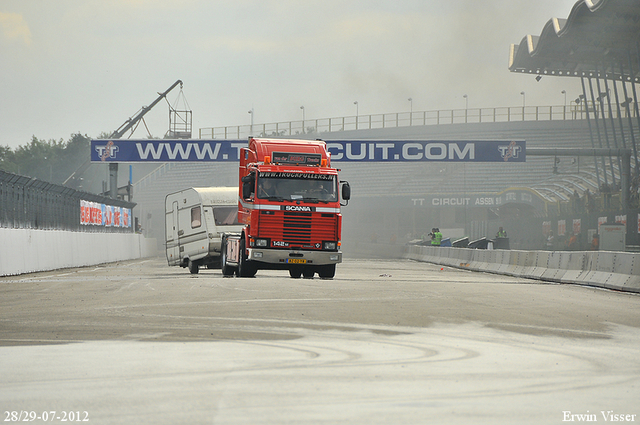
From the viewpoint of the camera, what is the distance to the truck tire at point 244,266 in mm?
20484

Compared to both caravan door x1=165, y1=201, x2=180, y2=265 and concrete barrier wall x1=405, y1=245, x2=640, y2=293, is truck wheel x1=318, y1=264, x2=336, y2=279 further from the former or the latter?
caravan door x1=165, y1=201, x2=180, y2=265

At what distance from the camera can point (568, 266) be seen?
20.7 meters

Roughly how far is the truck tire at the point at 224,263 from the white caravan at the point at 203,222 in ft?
1.81

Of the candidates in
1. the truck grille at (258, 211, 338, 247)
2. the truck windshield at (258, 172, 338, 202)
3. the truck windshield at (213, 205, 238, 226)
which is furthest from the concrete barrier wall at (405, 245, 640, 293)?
the truck windshield at (213, 205, 238, 226)

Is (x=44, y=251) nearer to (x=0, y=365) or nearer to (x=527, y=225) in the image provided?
(x=0, y=365)

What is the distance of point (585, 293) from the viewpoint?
638 inches

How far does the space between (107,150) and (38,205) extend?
61.2 ft

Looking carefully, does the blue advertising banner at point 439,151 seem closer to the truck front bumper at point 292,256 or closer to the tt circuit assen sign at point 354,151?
the tt circuit assen sign at point 354,151

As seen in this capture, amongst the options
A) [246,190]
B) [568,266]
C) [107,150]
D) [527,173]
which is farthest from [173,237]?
[527,173]

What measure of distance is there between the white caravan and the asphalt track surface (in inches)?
418

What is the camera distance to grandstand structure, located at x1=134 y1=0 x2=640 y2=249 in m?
44.7

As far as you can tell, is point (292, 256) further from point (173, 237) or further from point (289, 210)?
point (173, 237)

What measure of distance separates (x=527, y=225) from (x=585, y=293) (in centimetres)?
2922

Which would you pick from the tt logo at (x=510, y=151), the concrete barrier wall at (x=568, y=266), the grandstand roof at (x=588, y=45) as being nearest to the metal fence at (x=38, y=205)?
the concrete barrier wall at (x=568, y=266)
